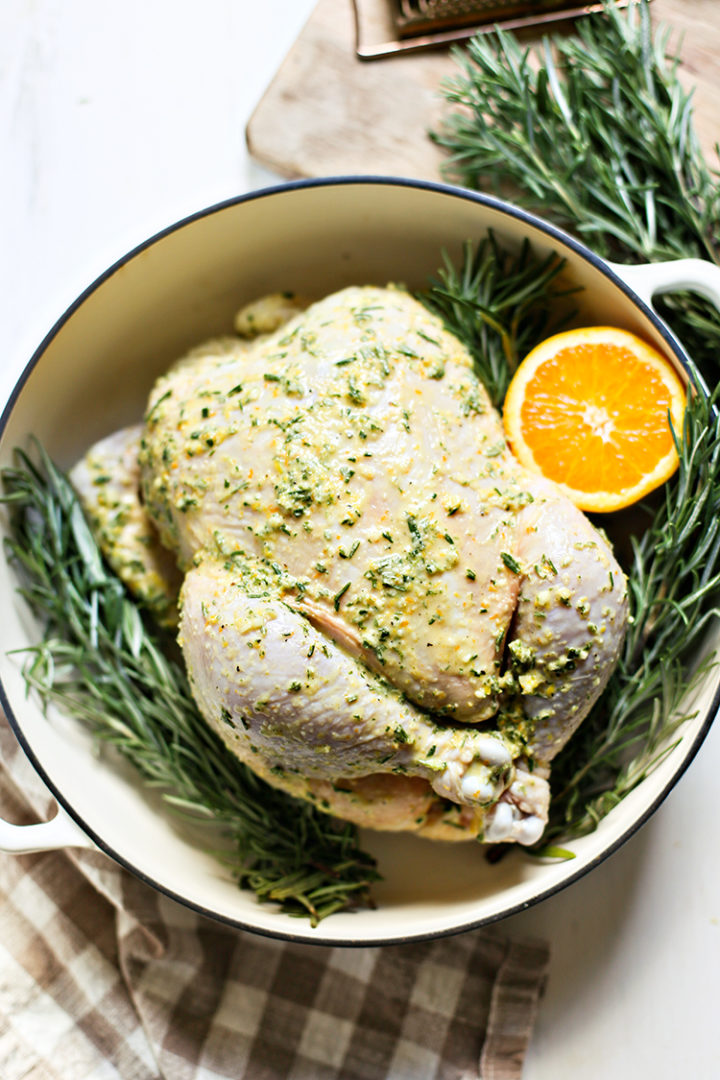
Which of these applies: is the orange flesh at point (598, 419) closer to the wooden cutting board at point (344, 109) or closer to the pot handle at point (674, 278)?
the pot handle at point (674, 278)

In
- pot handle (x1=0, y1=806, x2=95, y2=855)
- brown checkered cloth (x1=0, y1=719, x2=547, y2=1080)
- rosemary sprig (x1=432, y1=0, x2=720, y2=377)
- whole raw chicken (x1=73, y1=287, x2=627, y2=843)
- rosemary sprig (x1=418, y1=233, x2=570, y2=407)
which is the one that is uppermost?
rosemary sprig (x1=432, y1=0, x2=720, y2=377)

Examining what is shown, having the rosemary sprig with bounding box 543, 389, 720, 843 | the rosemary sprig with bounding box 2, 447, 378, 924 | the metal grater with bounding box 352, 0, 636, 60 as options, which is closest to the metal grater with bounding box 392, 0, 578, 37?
the metal grater with bounding box 352, 0, 636, 60

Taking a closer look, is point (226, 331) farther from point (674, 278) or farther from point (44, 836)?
point (44, 836)

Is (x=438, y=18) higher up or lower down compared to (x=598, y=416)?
higher up

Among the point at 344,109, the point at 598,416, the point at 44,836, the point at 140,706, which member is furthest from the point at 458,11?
the point at 44,836

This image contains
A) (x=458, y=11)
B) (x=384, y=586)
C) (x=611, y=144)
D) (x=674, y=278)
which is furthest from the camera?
(x=458, y=11)

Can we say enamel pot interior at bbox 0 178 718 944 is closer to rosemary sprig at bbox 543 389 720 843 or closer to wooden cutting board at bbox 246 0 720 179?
rosemary sprig at bbox 543 389 720 843
